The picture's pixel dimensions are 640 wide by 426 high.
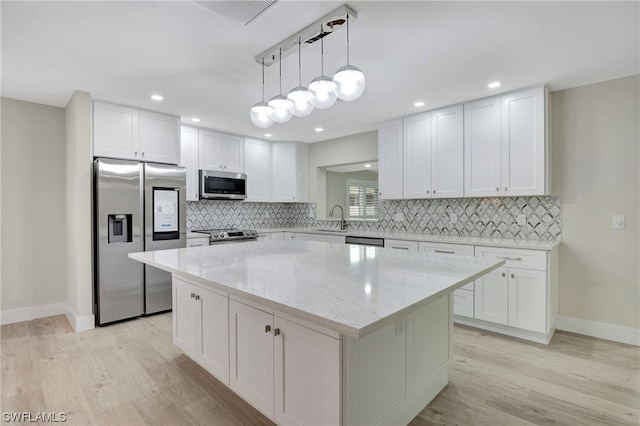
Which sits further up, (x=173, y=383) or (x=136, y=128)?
(x=136, y=128)

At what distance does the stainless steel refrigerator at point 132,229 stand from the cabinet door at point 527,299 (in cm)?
370

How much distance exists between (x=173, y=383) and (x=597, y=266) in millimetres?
3869

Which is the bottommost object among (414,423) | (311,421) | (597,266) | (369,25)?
(414,423)

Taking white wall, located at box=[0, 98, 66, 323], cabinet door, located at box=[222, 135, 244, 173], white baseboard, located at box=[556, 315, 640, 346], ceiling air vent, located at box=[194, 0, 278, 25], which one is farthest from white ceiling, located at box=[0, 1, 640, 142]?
white baseboard, located at box=[556, 315, 640, 346]

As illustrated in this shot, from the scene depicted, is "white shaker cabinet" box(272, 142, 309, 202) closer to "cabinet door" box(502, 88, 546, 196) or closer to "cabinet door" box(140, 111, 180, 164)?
"cabinet door" box(140, 111, 180, 164)

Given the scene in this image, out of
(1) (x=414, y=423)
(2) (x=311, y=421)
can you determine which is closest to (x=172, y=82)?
(2) (x=311, y=421)

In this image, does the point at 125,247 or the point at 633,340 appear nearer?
the point at 633,340

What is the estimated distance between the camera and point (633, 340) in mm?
2961

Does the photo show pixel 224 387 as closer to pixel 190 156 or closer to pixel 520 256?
pixel 520 256

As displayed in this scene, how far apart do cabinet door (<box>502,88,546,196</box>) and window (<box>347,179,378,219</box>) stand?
402 cm

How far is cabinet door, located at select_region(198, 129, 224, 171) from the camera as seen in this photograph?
4.75 m

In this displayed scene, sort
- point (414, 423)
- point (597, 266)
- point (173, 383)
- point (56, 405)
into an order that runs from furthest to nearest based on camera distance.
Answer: point (597, 266), point (173, 383), point (56, 405), point (414, 423)

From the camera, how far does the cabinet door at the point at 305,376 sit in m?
1.36

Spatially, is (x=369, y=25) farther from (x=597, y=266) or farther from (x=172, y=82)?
(x=597, y=266)
